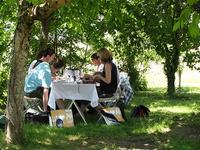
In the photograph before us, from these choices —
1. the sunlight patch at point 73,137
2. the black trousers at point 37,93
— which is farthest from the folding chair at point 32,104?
the sunlight patch at point 73,137

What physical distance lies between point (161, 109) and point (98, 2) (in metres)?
3.21

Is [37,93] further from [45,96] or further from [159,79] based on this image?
[159,79]

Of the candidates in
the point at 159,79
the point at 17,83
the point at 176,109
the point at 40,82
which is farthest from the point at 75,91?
the point at 159,79

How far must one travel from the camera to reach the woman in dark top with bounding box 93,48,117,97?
10141 millimetres

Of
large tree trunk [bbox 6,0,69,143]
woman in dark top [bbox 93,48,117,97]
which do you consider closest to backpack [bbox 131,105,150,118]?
woman in dark top [bbox 93,48,117,97]

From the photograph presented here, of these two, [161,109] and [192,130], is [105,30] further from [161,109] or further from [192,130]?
[192,130]

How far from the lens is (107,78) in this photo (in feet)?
33.3

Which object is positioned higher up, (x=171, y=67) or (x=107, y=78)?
(x=171, y=67)

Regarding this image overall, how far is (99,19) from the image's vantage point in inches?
672

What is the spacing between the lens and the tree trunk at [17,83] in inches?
277

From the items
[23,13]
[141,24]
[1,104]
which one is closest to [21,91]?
[23,13]

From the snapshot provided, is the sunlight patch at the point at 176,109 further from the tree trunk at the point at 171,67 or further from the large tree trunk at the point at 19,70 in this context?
the large tree trunk at the point at 19,70

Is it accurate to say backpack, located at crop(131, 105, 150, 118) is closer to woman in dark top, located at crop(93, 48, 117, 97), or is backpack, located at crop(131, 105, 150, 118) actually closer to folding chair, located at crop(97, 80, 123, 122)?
folding chair, located at crop(97, 80, 123, 122)

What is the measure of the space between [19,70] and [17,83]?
19cm
